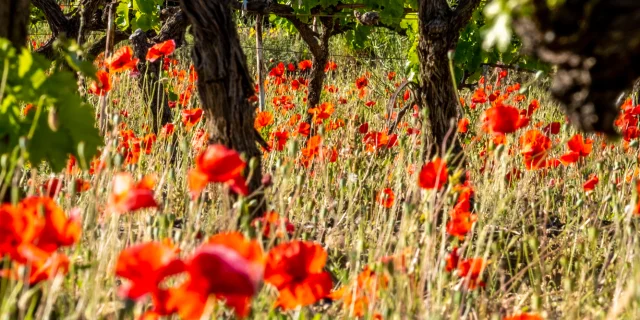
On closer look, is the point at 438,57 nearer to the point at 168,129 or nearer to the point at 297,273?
the point at 168,129

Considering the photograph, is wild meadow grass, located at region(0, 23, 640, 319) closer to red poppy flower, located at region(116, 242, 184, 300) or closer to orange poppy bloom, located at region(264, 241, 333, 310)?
red poppy flower, located at region(116, 242, 184, 300)

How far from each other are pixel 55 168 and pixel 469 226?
3.14 ft

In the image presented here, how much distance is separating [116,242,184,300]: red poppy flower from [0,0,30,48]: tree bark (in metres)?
1.04

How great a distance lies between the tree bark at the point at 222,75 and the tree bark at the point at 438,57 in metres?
1.23

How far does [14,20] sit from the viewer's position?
201 centimetres

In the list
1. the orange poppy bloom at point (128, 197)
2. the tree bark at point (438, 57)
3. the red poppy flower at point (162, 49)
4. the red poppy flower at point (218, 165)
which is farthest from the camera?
the tree bark at point (438, 57)

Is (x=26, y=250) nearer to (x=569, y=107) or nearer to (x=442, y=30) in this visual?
Result: (x=569, y=107)

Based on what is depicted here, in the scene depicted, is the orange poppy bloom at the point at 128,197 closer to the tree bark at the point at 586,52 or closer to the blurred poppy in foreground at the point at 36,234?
the blurred poppy in foreground at the point at 36,234

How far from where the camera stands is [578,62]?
1286 mm

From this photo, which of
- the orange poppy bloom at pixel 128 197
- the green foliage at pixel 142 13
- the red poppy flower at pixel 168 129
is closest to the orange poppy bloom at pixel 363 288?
the orange poppy bloom at pixel 128 197

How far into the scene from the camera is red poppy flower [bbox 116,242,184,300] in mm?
1172

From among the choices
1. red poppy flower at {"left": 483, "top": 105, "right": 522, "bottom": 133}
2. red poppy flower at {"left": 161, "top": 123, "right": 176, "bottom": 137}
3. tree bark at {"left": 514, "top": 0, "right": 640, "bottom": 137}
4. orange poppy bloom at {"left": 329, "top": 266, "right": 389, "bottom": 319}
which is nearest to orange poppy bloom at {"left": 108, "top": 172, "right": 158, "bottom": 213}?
orange poppy bloom at {"left": 329, "top": 266, "right": 389, "bottom": 319}

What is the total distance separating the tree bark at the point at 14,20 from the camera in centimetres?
199

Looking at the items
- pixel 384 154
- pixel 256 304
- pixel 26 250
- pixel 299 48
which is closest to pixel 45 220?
pixel 26 250
